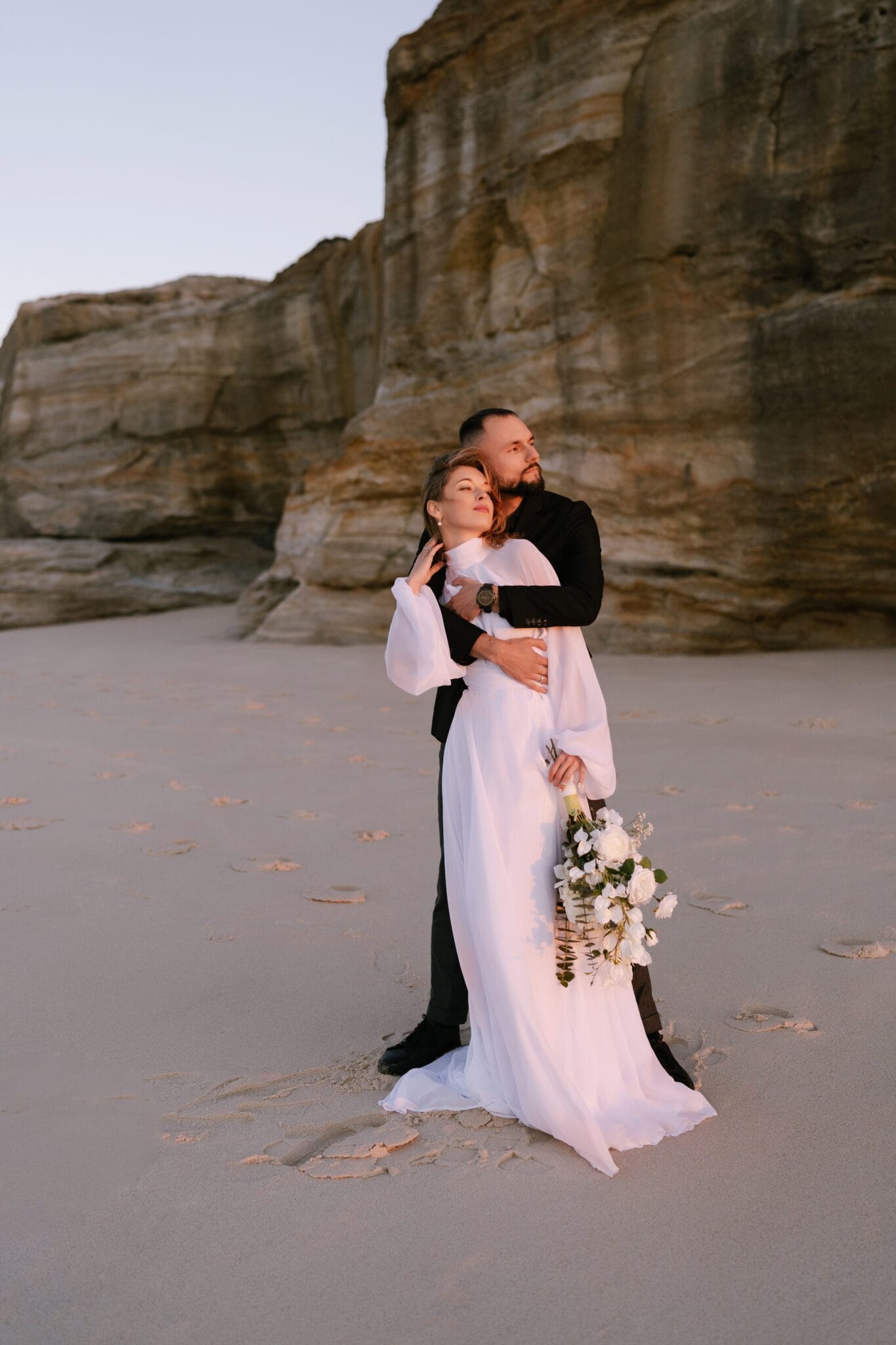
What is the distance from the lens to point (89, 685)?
9992 millimetres

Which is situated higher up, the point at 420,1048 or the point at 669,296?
the point at 669,296

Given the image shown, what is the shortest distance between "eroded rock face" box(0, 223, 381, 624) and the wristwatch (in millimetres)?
13243

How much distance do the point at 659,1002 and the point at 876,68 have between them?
8.18m

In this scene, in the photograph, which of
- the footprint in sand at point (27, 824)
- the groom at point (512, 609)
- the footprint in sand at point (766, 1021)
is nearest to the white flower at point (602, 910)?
the groom at point (512, 609)

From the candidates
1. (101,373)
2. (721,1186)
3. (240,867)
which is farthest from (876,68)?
(101,373)

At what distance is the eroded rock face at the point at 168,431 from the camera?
15.8 m

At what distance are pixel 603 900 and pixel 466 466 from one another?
1077 millimetres

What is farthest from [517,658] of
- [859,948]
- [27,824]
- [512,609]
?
[27,824]

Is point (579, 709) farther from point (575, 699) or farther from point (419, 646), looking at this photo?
point (419, 646)

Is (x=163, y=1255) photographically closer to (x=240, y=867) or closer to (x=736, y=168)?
(x=240, y=867)

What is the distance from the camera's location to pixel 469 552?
2.88m

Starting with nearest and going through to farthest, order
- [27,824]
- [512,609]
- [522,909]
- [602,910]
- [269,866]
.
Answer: [602,910] < [522,909] < [512,609] < [269,866] < [27,824]

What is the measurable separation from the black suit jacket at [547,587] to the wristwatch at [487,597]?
0.05ft

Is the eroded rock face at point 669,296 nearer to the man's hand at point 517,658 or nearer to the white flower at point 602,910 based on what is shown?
the man's hand at point 517,658
